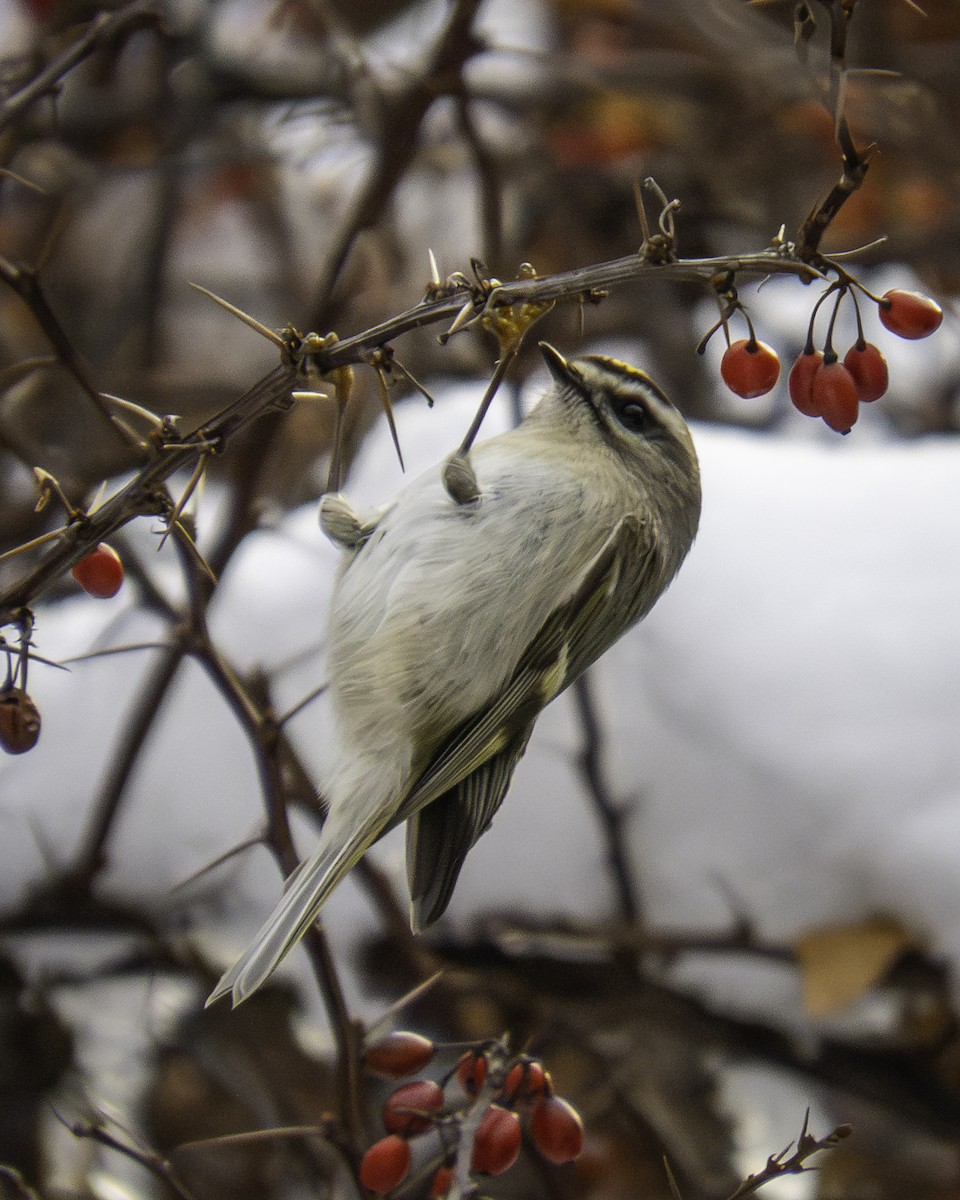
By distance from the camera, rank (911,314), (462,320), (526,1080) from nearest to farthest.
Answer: (462,320)
(911,314)
(526,1080)

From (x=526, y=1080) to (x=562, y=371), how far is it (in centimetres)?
116

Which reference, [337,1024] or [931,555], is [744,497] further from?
[337,1024]

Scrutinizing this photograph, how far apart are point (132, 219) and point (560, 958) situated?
12.5 ft

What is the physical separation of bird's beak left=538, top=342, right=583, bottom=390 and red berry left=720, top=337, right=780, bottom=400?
1.82ft

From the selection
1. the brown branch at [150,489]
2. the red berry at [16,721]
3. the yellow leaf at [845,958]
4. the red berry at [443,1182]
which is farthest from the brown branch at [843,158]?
the yellow leaf at [845,958]

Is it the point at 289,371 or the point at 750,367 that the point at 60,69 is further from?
the point at 750,367

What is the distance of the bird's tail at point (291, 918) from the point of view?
1570mm

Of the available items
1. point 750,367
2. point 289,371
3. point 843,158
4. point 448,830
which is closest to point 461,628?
point 448,830

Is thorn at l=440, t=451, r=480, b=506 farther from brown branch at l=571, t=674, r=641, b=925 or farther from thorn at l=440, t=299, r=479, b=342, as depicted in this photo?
thorn at l=440, t=299, r=479, b=342

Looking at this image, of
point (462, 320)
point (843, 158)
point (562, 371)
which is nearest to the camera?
point (843, 158)

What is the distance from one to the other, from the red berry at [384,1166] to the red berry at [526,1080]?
0.53ft

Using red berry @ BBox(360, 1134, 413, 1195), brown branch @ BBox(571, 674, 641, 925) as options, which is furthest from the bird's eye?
red berry @ BBox(360, 1134, 413, 1195)

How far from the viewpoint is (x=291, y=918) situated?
64.8 inches

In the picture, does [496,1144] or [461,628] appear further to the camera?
[461,628]
